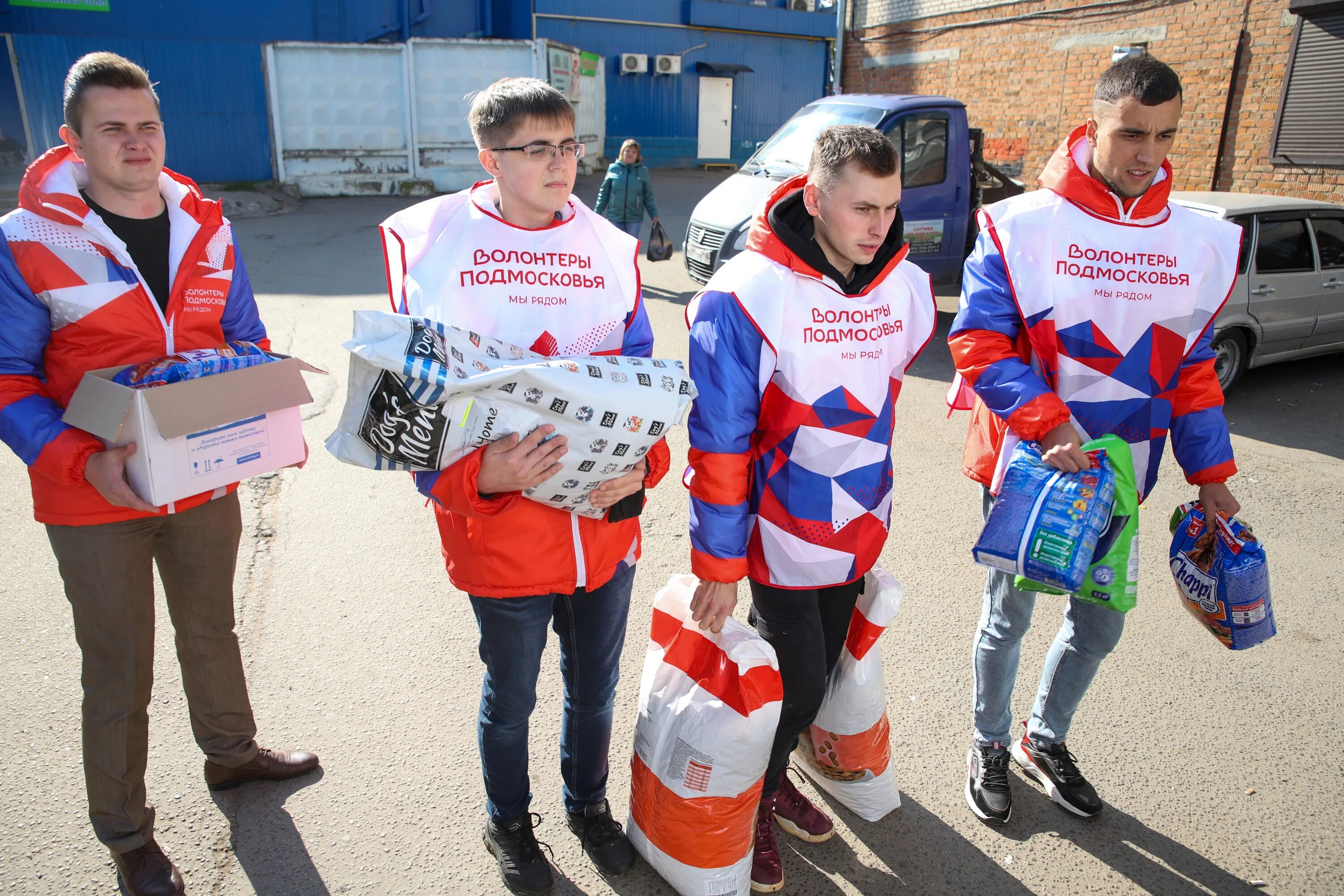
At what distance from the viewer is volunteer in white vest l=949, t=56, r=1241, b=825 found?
2527 millimetres

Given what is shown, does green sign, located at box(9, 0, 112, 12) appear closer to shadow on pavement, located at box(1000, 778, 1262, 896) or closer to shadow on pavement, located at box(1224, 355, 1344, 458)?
shadow on pavement, located at box(1224, 355, 1344, 458)

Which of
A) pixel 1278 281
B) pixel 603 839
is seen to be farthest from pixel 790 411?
pixel 1278 281

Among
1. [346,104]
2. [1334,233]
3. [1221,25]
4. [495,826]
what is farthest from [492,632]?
[346,104]

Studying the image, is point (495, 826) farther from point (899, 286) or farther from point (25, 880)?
point (899, 286)

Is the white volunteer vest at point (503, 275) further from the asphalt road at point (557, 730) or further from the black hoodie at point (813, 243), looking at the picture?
the asphalt road at point (557, 730)

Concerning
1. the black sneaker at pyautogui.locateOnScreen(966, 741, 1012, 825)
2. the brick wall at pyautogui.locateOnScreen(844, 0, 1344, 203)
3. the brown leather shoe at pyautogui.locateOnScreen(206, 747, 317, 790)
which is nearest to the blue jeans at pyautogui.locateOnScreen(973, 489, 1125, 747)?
the black sneaker at pyautogui.locateOnScreen(966, 741, 1012, 825)

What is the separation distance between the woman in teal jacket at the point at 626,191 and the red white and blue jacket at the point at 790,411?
27.4 ft

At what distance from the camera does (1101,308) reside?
258 cm

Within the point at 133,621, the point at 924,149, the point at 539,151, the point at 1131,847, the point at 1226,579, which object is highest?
the point at 924,149

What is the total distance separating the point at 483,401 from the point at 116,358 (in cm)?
120

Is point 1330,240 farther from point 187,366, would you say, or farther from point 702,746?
point 187,366

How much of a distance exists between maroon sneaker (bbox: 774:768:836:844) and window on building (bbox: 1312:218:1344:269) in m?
7.50

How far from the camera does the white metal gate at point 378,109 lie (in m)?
17.5

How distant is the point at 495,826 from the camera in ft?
8.50
